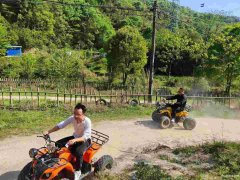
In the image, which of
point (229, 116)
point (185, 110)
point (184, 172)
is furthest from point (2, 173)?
point (229, 116)

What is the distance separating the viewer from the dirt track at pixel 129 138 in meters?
9.40

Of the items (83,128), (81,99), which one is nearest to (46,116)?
(81,99)

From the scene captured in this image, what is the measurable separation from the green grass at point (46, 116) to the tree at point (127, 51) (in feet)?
43.5

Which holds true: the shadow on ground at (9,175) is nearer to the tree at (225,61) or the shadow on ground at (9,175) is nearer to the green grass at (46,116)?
the green grass at (46,116)

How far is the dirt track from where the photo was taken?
30.8 ft

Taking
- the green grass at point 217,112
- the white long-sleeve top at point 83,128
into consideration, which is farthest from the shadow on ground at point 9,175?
the green grass at point 217,112

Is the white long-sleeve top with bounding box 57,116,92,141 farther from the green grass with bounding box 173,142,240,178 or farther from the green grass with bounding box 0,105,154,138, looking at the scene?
the green grass with bounding box 0,105,154,138

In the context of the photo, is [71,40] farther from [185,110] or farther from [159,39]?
[185,110]

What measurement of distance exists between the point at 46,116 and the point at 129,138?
3976 mm

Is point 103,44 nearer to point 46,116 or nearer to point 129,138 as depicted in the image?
point 46,116

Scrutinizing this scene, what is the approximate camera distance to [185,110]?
14.1m

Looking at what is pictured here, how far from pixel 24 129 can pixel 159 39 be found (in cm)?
3206

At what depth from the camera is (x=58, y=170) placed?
6594 mm

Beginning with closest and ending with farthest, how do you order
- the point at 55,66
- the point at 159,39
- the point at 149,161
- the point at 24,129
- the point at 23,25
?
the point at 149,161, the point at 24,129, the point at 55,66, the point at 159,39, the point at 23,25
